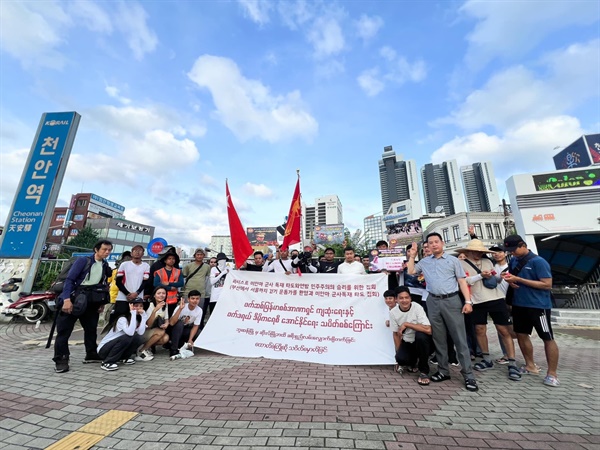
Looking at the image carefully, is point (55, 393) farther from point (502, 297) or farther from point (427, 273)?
point (502, 297)

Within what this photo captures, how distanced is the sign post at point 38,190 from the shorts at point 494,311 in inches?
436

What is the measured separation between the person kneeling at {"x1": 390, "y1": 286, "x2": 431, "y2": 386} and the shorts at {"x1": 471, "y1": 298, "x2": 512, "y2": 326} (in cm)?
109

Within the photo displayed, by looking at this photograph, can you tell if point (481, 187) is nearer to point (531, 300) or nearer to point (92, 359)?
point (531, 300)

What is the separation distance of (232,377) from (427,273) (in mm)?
2999

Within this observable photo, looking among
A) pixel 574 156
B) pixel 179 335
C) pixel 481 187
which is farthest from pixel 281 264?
pixel 481 187

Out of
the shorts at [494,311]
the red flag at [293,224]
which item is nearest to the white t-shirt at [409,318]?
the shorts at [494,311]

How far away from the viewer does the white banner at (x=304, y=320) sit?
4164 mm

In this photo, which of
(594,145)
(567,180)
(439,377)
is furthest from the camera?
(594,145)

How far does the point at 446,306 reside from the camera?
343 centimetres

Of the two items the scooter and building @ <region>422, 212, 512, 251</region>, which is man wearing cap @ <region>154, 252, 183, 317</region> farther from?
building @ <region>422, 212, 512, 251</region>

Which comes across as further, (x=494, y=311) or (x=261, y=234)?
(x=261, y=234)

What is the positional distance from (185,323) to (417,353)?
12.3 ft

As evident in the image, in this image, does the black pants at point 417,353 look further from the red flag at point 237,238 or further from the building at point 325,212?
the building at point 325,212

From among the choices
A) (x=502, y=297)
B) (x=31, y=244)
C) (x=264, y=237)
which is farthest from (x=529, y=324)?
(x=264, y=237)
